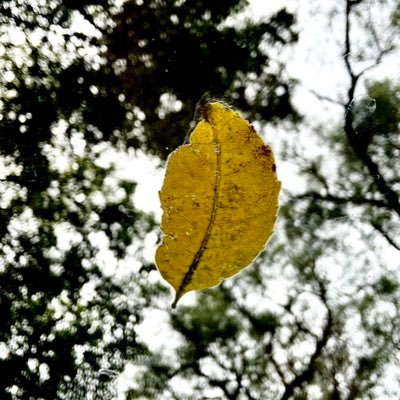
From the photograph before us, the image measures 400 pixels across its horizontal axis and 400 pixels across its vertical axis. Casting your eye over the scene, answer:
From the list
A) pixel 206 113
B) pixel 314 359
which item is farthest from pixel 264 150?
pixel 314 359

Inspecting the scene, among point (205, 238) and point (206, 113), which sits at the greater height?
point (206, 113)

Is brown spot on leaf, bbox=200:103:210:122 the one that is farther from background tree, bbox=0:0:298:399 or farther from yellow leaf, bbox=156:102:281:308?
background tree, bbox=0:0:298:399

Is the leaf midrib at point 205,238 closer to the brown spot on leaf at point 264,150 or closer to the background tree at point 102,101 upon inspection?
the brown spot on leaf at point 264,150

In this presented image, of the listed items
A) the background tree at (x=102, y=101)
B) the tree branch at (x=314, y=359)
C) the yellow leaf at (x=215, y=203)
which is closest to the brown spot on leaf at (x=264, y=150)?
the yellow leaf at (x=215, y=203)

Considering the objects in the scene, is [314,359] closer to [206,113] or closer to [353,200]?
[353,200]

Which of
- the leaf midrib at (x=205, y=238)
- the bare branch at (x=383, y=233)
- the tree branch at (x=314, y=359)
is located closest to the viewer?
the leaf midrib at (x=205, y=238)

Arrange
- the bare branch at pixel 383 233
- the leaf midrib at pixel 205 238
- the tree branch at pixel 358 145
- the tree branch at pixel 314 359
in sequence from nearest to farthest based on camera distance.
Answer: the leaf midrib at pixel 205 238
the tree branch at pixel 358 145
the bare branch at pixel 383 233
the tree branch at pixel 314 359
